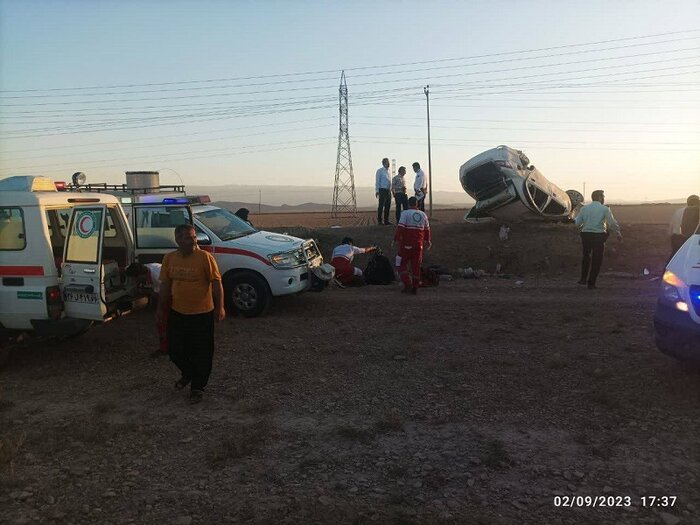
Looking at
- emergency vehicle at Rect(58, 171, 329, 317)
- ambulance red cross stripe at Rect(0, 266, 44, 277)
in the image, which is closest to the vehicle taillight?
ambulance red cross stripe at Rect(0, 266, 44, 277)

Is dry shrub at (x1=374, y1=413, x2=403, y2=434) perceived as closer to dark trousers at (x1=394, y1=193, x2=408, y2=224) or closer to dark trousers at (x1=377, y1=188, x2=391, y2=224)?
dark trousers at (x1=394, y1=193, x2=408, y2=224)

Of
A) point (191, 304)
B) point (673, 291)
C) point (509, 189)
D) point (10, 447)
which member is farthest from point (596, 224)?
point (10, 447)

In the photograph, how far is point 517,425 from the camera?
445cm

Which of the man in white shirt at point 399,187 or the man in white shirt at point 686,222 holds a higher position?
the man in white shirt at point 399,187

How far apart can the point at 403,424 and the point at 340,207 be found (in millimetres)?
41403

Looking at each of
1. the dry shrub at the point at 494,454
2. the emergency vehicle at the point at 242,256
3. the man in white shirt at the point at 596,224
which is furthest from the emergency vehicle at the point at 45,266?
the man in white shirt at the point at 596,224

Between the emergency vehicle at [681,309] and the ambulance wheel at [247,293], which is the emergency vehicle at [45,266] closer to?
the ambulance wheel at [247,293]

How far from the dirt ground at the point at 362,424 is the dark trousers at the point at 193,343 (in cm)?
29

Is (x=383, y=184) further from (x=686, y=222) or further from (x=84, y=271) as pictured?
(x=84, y=271)

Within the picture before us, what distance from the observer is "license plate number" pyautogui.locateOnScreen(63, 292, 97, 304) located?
602 cm

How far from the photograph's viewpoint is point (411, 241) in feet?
32.9

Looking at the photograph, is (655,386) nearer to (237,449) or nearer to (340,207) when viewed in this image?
(237,449)

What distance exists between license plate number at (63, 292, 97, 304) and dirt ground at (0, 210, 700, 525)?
2.80 ft

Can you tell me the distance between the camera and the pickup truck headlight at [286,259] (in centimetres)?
835
